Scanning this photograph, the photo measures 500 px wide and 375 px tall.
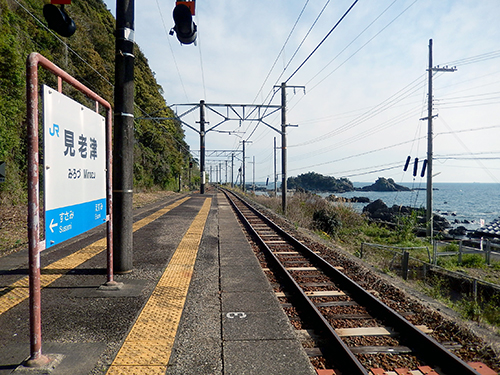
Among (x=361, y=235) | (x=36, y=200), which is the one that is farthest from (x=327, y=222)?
(x=36, y=200)

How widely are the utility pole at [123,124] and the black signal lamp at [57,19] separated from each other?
890 mm

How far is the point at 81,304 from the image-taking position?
4.31 m

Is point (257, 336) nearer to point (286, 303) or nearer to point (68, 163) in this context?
point (286, 303)

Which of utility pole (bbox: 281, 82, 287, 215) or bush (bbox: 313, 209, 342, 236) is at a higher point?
utility pole (bbox: 281, 82, 287, 215)

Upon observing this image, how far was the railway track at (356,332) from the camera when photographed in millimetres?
3201

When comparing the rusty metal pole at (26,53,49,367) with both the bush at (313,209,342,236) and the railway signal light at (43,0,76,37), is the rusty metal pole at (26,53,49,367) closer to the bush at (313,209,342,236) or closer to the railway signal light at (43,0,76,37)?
the railway signal light at (43,0,76,37)

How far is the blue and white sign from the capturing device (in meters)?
3.08

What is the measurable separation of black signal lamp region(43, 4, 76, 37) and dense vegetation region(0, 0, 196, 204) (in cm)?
841

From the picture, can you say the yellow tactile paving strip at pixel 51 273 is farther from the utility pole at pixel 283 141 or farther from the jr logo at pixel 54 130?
the utility pole at pixel 283 141

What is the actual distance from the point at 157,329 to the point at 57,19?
408 cm

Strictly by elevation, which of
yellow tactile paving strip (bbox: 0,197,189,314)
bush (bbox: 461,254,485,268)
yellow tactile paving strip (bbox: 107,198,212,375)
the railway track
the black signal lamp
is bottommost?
bush (bbox: 461,254,485,268)

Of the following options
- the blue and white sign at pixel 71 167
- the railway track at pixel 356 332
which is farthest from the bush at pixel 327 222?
the blue and white sign at pixel 71 167

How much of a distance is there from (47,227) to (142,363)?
1.53m

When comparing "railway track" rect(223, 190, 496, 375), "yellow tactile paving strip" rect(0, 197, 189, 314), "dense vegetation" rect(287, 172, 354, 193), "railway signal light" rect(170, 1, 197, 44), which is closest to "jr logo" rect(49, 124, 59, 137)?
"yellow tactile paving strip" rect(0, 197, 189, 314)
